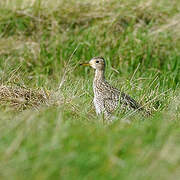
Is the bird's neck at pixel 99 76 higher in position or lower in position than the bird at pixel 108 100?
lower

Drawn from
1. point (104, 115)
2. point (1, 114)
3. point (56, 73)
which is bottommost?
point (56, 73)

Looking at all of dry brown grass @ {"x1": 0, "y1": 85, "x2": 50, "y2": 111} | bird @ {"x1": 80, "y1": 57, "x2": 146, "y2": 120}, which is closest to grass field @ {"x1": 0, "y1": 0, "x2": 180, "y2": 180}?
dry brown grass @ {"x1": 0, "y1": 85, "x2": 50, "y2": 111}

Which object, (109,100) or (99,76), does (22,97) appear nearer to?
(109,100)

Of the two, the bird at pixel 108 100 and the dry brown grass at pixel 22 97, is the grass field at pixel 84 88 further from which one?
the bird at pixel 108 100

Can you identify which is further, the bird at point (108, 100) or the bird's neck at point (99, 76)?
the bird's neck at point (99, 76)

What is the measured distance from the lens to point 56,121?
194 inches

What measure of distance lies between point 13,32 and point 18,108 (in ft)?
16.2

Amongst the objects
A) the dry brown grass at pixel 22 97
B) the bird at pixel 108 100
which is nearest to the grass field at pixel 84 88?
the dry brown grass at pixel 22 97

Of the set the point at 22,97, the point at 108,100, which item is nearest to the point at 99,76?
the point at 108,100

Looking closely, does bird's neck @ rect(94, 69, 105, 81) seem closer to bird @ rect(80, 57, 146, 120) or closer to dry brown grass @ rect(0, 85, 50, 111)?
bird @ rect(80, 57, 146, 120)

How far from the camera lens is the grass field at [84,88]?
13.5 ft

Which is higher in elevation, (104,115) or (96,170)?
(96,170)

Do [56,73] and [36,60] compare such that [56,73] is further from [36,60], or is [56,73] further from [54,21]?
[54,21]

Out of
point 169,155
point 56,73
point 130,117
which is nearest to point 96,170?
point 169,155
